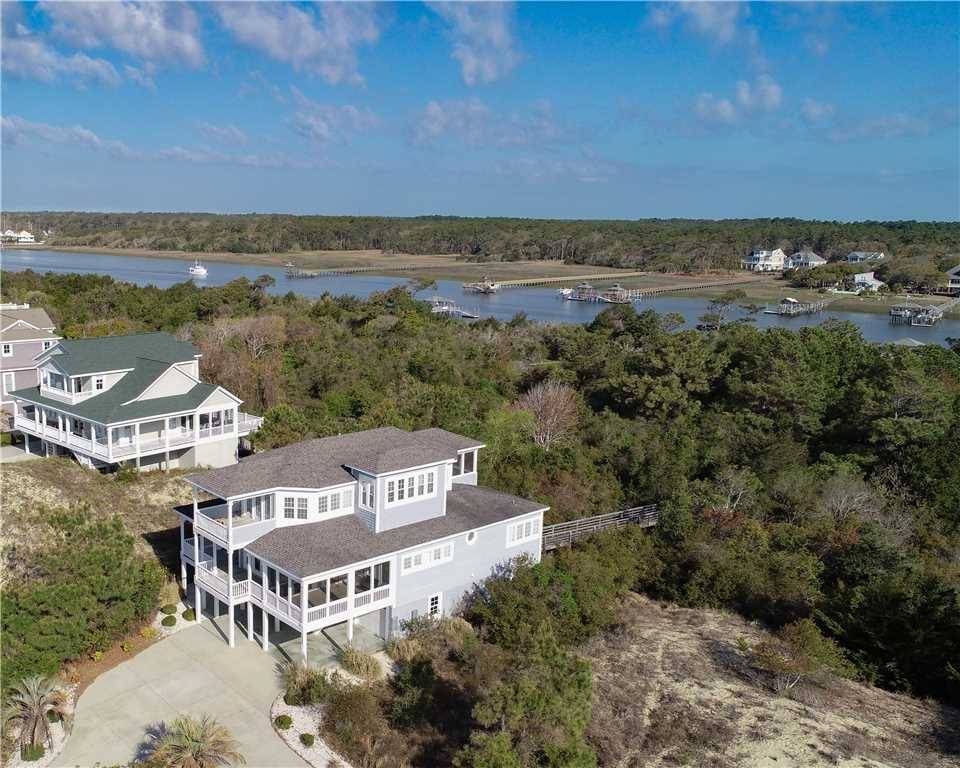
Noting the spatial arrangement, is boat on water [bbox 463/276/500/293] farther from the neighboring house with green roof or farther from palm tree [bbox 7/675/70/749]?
palm tree [bbox 7/675/70/749]

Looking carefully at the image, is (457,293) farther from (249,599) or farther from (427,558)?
(249,599)

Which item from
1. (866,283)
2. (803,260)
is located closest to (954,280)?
(866,283)

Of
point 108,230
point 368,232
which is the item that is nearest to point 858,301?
point 368,232

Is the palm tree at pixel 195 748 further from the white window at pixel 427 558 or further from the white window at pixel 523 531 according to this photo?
the white window at pixel 523 531

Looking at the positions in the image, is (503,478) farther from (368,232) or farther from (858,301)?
(368,232)

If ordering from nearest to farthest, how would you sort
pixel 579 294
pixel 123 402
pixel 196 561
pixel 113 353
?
pixel 196 561 < pixel 123 402 < pixel 113 353 < pixel 579 294

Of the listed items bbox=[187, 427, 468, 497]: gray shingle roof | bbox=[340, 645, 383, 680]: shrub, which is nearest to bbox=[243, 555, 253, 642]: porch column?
bbox=[187, 427, 468, 497]: gray shingle roof

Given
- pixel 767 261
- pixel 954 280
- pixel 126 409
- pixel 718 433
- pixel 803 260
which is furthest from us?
pixel 767 261

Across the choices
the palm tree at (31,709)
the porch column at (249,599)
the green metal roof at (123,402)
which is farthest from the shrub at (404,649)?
the green metal roof at (123,402)
